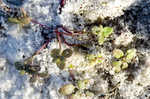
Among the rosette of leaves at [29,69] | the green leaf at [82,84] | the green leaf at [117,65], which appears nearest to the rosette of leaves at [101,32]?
the green leaf at [117,65]

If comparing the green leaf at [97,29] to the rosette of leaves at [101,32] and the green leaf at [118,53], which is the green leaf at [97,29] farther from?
the green leaf at [118,53]

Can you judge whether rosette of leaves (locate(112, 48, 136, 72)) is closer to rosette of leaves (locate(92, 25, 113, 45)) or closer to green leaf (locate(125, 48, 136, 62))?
green leaf (locate(125, 48, 136, 62))

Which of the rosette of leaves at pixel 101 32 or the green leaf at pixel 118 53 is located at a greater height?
the rosette of leaves at pixel 101 32

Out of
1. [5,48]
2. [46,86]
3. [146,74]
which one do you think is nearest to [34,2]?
[5,48]

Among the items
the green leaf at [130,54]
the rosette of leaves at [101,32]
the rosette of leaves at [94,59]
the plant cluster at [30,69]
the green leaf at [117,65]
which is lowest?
the plant cluster at [30,69]

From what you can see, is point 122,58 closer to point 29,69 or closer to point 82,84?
point 82,84

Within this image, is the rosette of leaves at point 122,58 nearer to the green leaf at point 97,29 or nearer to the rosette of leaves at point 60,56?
the green leaf at point 97,29

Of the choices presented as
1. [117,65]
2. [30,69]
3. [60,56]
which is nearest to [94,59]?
[117,65]

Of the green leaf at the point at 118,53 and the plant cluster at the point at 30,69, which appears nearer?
the green leaf at the point at 118,53
